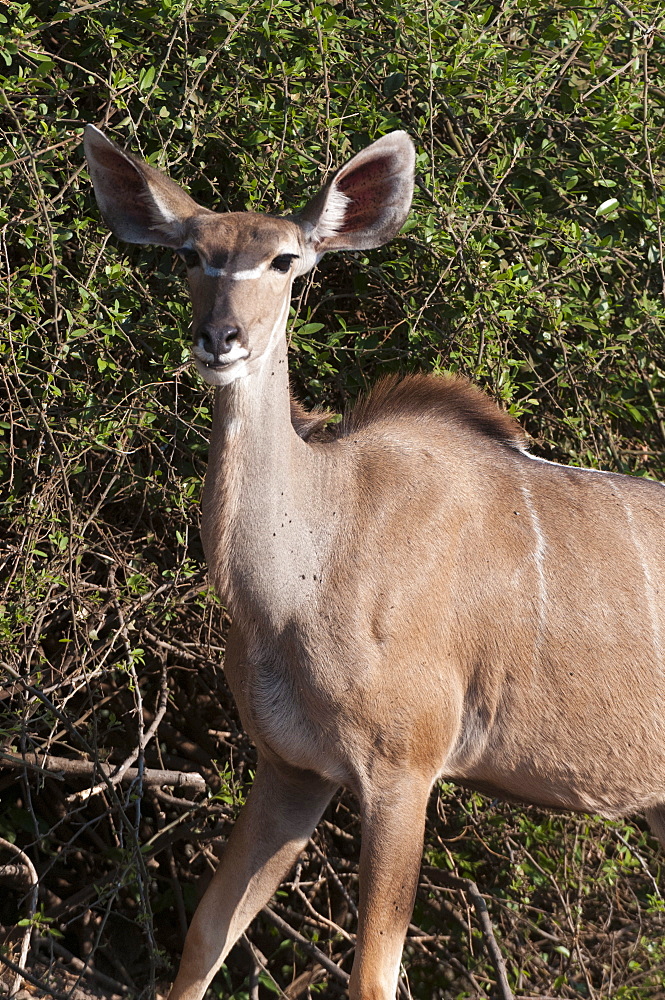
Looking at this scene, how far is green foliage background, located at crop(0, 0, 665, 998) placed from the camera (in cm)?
296

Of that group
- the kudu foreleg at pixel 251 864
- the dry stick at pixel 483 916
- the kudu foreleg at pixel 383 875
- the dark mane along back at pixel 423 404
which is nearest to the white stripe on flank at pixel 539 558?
the dark mane along back at pixel 423 404

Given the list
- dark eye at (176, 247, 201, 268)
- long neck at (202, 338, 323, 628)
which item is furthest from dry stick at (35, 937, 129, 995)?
dark eye at (176, 247, 201, 268)

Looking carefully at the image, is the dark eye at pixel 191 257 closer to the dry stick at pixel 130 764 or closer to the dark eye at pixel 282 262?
the dark eye at pixel 282 262

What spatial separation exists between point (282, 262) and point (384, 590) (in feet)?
2.33

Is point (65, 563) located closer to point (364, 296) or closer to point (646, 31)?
point (364, 296)

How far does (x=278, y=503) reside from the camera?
238 cm

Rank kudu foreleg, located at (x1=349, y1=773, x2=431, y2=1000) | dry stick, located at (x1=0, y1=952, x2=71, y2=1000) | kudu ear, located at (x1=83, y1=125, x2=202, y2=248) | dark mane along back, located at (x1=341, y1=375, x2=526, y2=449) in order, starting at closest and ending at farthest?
kudu foreleg, located at (x1=349, y1=773, x2=431, y2=1000), kudu ear, located at (x1=83, y1=125, x2=202, y2=248), dry stick, located at (x1=0, y1=952, x2=71, y2=1000), dark mane along back, located at (x1=341, y1=375, x2=526, y2=449)

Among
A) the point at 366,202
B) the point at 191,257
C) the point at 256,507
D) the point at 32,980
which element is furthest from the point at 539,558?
the point at 32,980

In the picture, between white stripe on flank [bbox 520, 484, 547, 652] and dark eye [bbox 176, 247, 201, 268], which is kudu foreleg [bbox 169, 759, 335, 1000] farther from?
dark eye [bbox 176, 247, 201, 268]

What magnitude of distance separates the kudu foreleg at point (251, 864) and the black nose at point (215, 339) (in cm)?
102

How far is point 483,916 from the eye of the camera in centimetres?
313

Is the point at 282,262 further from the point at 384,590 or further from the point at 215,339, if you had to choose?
the point at 384,590

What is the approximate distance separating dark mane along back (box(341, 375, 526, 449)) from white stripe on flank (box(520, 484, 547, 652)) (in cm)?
22

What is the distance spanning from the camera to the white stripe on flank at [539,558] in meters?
2.62
